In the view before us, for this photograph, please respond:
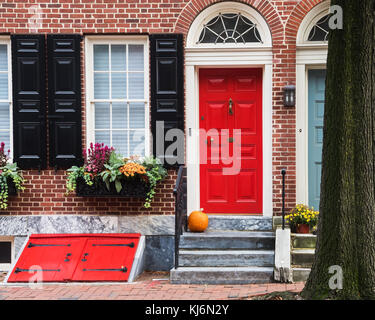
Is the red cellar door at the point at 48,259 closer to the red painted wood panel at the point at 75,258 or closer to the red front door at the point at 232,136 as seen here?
the red painted wood panel at the point at 75,258

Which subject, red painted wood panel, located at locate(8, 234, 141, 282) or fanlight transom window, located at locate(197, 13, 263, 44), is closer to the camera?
red painted wood panel, located at locate(8, 234, 141, 282)

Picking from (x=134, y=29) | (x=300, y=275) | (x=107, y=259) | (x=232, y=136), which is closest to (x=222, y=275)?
(x=300, y=275)

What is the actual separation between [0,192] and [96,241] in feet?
5.16

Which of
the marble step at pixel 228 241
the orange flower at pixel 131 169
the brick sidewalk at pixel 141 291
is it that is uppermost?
Answer: the orange flower at pixel 131 169

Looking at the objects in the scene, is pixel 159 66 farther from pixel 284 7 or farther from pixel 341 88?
pixel 341 88

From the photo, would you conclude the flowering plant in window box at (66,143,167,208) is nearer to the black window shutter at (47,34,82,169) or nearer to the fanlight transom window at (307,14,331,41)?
the black window shutter at (47,34,82,169)

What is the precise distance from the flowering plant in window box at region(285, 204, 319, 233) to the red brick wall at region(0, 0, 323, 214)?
1.20 ft

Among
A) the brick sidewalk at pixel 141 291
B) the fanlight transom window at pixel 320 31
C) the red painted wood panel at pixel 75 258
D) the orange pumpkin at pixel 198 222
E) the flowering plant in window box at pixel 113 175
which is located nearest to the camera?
the brick sidewalk at pixel 141 291

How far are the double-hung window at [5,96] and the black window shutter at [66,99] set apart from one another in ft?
2.40

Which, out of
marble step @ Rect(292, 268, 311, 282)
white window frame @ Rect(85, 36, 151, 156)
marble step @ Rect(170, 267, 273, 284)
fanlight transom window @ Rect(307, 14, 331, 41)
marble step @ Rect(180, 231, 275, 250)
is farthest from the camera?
white window frame @ Rect(85, 36, 151, 156)

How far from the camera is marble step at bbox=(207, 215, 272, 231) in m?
8.81

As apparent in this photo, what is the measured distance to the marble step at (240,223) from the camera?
347 inches

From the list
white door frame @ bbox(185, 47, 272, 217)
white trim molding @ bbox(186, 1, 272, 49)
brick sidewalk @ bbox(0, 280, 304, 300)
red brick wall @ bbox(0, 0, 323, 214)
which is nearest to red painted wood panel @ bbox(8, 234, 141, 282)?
brick sidewalk @ bbox(0, 280, 304, 300)

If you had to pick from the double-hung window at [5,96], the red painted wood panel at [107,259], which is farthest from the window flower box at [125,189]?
the double-hung window at [5,96]
